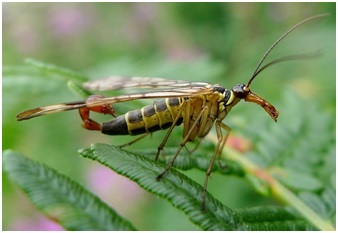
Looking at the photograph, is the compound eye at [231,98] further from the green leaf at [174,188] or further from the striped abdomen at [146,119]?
the green leaf at [174,188]


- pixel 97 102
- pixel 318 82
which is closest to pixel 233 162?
pixel 97 102

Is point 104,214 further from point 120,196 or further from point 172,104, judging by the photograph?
point 120,196

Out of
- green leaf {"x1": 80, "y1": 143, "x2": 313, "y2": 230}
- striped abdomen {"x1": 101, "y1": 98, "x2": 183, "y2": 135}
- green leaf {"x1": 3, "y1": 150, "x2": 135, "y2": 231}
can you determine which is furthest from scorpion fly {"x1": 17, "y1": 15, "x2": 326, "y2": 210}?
green leaf {"x1": 3, "y1": 150, "x2": 135, "y2": 231}

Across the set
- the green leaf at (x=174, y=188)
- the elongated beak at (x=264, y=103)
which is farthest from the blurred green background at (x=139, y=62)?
the green leaf at (x=174, y=188)

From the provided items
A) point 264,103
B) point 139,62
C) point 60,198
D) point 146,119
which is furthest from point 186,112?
point 139,62

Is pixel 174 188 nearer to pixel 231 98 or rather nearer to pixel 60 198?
pixel 60 198
